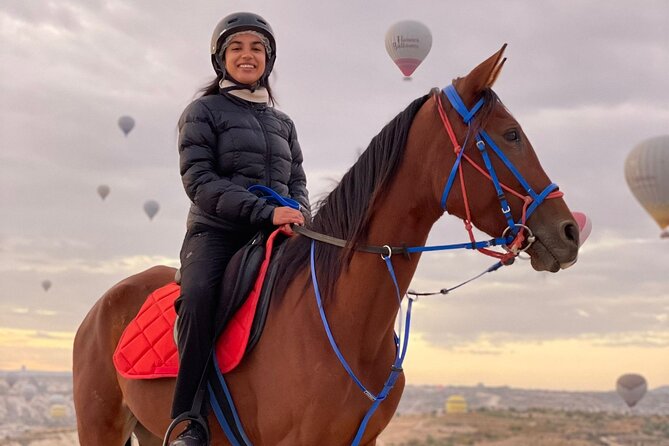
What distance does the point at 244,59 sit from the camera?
20.4 feet

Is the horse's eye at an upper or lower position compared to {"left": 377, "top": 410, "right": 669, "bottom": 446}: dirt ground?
upper

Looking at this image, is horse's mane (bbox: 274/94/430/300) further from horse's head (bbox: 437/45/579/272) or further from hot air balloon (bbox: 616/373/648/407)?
hot air balloon (bbox: 616/373/648/407)

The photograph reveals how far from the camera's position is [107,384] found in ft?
23.2

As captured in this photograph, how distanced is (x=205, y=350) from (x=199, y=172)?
123 cm

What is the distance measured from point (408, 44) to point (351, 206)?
3036cm

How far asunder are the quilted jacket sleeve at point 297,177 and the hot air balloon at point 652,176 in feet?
112

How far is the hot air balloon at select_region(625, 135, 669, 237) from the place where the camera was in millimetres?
37594

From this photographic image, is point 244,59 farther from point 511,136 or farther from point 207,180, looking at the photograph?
point 511,136

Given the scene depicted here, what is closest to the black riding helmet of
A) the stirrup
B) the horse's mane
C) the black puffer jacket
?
the black puffer jacket

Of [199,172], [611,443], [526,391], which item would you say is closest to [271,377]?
[199,172]

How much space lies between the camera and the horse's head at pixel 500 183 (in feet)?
15.2

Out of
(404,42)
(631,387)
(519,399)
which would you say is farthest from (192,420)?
(519,399)

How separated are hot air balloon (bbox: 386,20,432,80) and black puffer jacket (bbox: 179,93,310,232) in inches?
1117

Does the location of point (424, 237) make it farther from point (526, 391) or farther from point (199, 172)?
point (526, 391)
